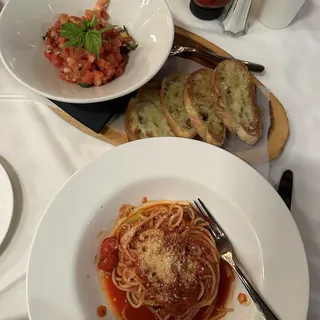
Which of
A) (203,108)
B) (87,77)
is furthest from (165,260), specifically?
(87,77)

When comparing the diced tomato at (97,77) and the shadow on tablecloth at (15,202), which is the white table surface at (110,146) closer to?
the shadow on tablecloth at (15,202)

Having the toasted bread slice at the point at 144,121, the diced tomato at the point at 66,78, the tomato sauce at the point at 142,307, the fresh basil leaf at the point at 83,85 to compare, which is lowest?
the tomato sauce at the point at 142,307

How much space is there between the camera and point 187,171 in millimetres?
1606

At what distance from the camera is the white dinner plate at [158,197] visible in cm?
141

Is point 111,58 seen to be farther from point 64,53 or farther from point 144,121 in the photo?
point 144,121

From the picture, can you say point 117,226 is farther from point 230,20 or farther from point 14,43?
point 230,20

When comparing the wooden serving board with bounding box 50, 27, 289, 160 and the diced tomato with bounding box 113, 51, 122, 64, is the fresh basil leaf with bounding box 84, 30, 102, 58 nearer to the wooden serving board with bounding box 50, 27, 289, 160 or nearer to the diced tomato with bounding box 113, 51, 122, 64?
the diced tomato with bounding box 113, 51, 122, 64

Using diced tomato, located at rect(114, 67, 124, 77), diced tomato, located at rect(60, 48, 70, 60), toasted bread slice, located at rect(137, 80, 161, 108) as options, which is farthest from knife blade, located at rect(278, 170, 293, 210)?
diced tomato, located at rect(60, 48, 70, 60)

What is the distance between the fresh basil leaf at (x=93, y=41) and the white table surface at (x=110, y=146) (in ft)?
1.15

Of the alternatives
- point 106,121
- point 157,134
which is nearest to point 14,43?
A: point 106,121

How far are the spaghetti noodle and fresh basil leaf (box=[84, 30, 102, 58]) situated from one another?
63 cm

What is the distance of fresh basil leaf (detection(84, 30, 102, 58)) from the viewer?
1.67 meters

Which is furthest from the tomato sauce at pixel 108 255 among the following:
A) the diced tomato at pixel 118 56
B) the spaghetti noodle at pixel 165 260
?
the diced tomato at pixel 118 56

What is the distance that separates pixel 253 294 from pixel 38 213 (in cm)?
85
